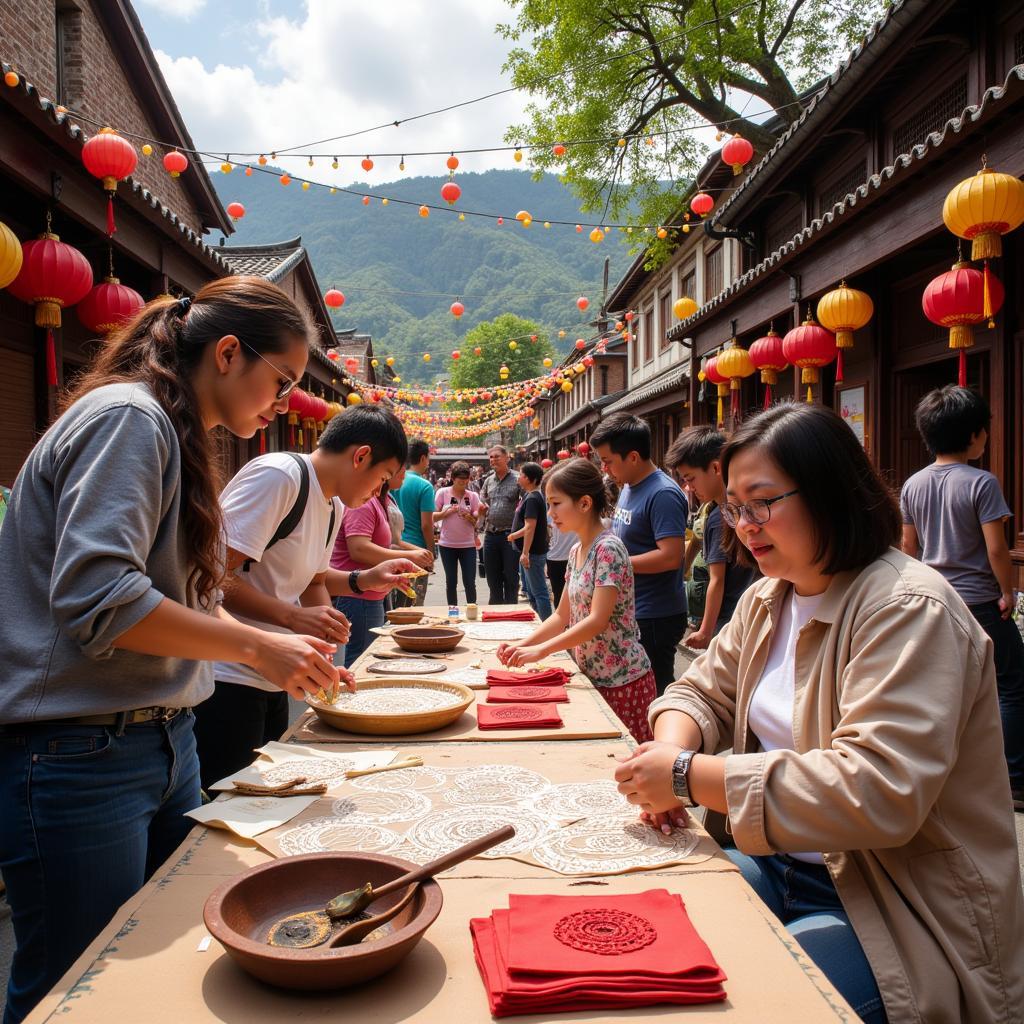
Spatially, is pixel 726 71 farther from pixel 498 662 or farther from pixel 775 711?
pixel 775 711

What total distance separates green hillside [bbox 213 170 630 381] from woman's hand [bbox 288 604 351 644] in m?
73.7

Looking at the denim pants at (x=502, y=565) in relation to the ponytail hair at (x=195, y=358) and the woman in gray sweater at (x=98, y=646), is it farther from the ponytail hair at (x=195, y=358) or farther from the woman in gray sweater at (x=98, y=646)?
the woman in gray sweater at (x=98, y=646)

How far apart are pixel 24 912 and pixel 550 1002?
0.99 meters

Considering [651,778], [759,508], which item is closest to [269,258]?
[759,508]

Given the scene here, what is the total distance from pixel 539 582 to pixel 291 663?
7205mm

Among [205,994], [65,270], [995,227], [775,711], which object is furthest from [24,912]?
[995,227]

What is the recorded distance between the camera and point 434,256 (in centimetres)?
12556

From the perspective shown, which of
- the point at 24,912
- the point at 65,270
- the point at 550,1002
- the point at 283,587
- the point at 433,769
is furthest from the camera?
the point at 65,270

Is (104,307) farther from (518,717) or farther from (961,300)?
(961,300)

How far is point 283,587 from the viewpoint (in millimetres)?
2707

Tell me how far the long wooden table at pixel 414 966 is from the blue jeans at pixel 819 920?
130mm

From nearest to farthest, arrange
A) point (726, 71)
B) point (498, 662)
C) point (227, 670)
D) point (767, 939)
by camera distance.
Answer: point (767, 939) < point (227, 670) < point (498, 662) < point (726, 71)

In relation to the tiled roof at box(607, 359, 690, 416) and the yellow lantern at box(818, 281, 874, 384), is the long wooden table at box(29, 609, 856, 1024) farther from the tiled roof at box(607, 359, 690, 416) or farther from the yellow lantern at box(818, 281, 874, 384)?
the tiled roof at box(607, 359, 690, 416)

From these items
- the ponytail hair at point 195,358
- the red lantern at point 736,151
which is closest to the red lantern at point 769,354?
the red lantern at point 736,151
